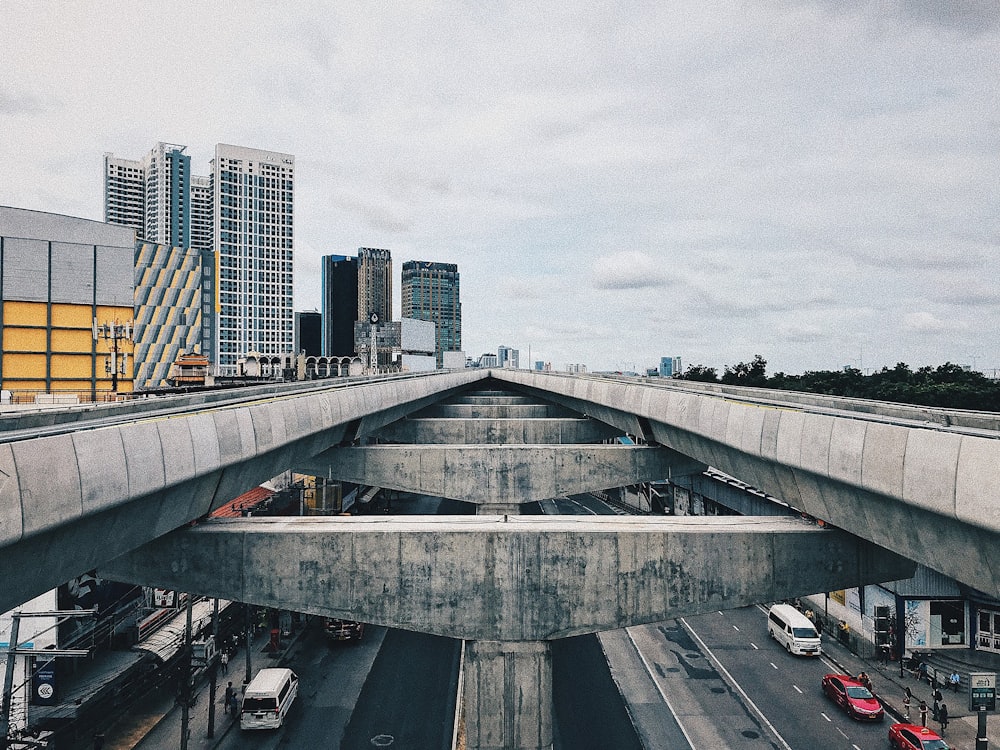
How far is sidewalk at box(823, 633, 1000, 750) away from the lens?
66.3ft

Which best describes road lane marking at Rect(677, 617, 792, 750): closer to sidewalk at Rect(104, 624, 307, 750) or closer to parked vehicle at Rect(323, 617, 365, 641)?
parked vehicle at Rect(323, 617, 365, 641)

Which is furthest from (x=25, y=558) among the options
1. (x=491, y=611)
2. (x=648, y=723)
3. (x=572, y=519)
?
(x=648, y=723)

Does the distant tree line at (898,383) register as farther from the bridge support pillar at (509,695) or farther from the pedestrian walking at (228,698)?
the pedestrian walking at (228,698)

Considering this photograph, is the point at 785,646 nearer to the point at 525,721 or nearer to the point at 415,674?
the point at 415,674

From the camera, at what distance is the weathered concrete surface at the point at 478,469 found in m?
22.2

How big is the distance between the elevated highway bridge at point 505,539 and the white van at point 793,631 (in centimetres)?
1553

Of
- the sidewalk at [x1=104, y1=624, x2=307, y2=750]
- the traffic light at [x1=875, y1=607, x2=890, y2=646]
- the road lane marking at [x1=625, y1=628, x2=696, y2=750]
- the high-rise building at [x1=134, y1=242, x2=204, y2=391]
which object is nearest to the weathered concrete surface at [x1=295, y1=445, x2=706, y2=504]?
the road lane marking at [x1=625, y1=628, x2=696, y2=750]

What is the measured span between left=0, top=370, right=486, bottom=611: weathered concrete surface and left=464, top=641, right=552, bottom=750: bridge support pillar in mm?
5857

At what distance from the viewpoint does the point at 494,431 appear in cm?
3022

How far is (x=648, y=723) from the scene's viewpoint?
20.1m

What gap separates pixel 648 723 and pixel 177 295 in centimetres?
10061

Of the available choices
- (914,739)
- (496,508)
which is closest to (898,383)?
(914,739)

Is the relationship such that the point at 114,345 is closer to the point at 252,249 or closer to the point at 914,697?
the point at 914,697

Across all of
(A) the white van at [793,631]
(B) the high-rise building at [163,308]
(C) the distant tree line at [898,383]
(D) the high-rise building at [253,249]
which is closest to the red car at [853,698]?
(A) the white van at [793,631]
